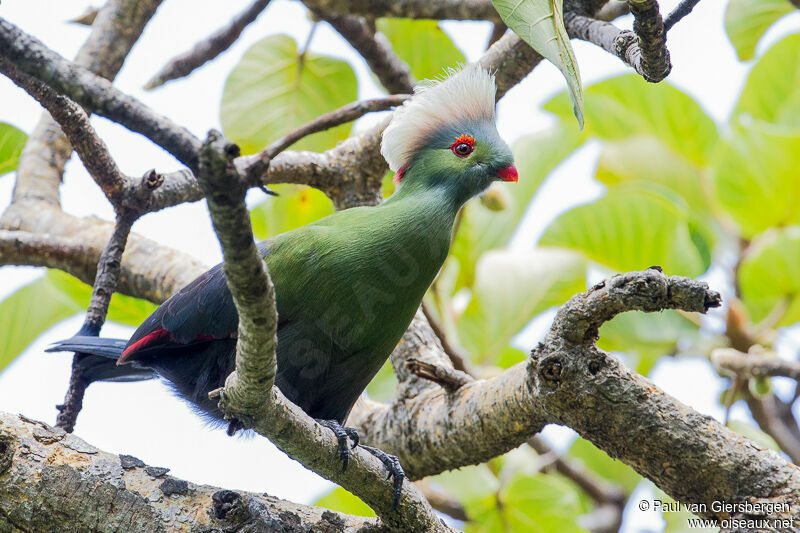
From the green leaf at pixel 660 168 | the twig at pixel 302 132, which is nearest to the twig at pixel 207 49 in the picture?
the twig at pixel 302 132

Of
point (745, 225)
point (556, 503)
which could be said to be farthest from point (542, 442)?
point (745, 225)

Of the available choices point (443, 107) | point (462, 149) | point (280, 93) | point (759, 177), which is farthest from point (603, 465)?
point (280, 93)

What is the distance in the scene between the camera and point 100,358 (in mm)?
2607

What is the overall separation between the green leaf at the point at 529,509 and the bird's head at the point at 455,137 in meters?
1.45

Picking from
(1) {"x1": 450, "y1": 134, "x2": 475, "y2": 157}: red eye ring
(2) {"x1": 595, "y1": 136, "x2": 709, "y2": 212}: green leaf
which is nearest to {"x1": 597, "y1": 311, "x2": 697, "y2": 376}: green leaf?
(2) {"x1": 595, "y1": 136, "x2": 709, "y2": 212}: green leaf

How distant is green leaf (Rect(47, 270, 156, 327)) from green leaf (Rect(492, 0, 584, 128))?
245 centimetres

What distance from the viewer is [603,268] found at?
3.73m

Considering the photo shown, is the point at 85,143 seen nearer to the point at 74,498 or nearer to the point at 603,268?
the point at 74,498

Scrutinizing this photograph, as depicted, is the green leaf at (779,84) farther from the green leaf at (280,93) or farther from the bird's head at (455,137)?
the green leaf at (280,93)

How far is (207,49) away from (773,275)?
271 centimetres

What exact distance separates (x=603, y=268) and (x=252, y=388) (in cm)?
258

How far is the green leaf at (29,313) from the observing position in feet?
11.3

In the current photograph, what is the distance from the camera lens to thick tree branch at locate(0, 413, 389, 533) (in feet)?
6.14

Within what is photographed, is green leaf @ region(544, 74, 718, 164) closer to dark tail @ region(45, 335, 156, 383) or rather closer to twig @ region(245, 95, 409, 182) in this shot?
twig @ region(245, 95, 409, 182)
